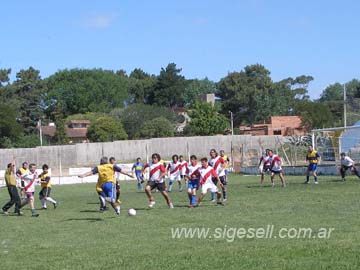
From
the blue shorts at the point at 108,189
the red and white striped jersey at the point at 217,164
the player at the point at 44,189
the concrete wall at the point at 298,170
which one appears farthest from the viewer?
the concrete wall at the point at 298,170

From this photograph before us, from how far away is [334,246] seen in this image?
11.0 meters

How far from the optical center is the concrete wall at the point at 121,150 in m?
61.5

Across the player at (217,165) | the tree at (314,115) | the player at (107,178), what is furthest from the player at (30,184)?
the tree at (314,115)

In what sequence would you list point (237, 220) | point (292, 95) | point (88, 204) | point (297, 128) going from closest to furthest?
point (237, 220), point (88, 204), point (297, 128), point (292, 95)

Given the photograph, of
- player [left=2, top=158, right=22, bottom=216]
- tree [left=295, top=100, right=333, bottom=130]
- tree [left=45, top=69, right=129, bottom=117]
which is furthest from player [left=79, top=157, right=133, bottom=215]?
tree [left=45, top=69, right=129, bottom=117]

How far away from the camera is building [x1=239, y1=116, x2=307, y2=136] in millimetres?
93869

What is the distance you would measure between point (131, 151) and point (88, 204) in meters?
43.4

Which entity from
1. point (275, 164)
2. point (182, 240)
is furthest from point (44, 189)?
point (182, 240)

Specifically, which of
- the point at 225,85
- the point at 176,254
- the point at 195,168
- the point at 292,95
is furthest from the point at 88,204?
the point at 292,95

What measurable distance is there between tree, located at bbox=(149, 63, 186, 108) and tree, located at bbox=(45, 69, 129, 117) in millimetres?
6382

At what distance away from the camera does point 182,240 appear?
1306cm

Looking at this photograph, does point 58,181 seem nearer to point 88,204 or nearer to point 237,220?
point 88,204

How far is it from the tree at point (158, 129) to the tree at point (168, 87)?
2939cm

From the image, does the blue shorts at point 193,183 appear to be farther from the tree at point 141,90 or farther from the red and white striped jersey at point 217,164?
the tree at point 141,90
